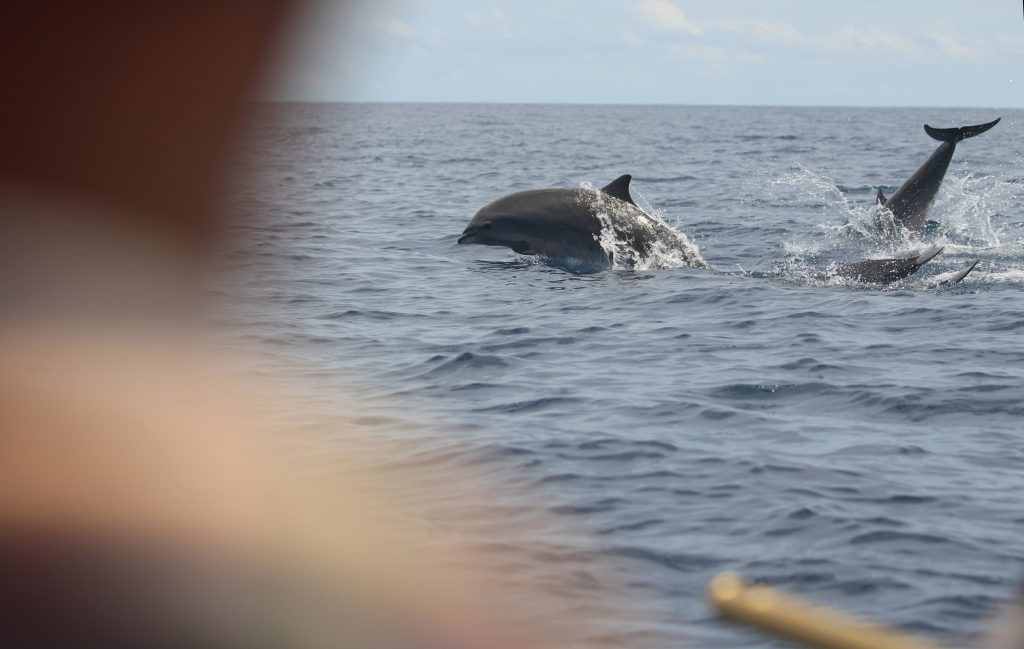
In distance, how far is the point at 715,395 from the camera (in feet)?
33.1

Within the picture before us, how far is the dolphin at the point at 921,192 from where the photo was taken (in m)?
19.5

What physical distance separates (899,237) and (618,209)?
5115 mm

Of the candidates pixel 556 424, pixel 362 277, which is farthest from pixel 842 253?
pixel 556 424

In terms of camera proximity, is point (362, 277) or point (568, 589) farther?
point (362, 277)

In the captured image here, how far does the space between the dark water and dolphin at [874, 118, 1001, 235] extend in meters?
0.60

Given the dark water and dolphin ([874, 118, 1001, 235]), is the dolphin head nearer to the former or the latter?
the dark water

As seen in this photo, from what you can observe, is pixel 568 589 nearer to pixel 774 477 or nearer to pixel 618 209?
pixel 774 477

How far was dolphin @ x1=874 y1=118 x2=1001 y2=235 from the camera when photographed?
1947 centimetres

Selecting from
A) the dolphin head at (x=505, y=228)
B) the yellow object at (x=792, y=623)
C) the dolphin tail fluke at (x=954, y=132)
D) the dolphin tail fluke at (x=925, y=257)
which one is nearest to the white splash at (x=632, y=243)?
the dolphin head at (x=505, y=228)

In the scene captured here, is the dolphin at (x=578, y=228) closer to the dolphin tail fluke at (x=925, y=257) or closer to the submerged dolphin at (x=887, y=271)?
the submerged dolphin at (x=887, y=271)

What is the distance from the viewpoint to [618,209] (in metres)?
17.3

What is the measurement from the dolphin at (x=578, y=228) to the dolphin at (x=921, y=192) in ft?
13.2

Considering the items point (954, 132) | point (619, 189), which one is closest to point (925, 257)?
point (619, 189)

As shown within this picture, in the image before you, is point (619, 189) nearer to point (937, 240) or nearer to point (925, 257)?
point (925, 257)
